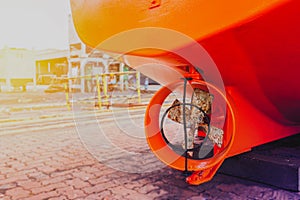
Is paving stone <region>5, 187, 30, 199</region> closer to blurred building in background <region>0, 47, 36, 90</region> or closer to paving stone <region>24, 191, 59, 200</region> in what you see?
paving stone <region>24, 191, 59, 200</region>

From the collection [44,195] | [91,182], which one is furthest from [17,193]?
[91,182]

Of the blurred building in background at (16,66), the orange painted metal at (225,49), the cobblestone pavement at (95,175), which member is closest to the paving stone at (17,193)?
the cobblestone pavement at (95,175)

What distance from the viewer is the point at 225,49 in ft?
5.47

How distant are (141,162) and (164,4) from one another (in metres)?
1.90

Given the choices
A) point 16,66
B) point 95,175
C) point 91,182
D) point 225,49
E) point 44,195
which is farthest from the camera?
point 16,66

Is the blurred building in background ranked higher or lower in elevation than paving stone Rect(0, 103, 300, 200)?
higher

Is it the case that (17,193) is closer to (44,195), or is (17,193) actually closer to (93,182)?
(44,195)

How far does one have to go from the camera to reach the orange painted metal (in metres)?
1.40

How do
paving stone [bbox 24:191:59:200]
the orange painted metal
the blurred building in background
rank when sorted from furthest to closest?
the blurred building in background, paving stone [bbox 24:191:59:200], the orange painted metal

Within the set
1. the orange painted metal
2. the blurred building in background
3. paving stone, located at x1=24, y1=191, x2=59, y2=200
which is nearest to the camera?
the orange painted metal

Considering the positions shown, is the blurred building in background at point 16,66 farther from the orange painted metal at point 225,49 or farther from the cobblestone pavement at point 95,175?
the orange painted metal at point 225,49

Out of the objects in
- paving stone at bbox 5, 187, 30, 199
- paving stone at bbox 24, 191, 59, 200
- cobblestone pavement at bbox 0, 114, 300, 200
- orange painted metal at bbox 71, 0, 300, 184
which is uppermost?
orange painted metal at bbox 71, 0, 300, 184

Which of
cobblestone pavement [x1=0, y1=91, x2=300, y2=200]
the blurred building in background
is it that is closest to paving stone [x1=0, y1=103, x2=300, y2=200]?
cobblestone pavement [x1=0, y1=91, x2=300, y2=200]

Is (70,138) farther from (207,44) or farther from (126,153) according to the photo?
(207,44)
